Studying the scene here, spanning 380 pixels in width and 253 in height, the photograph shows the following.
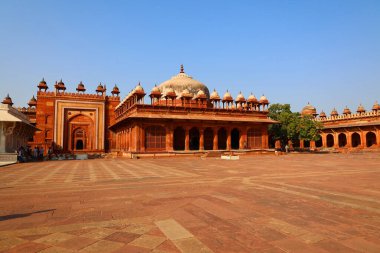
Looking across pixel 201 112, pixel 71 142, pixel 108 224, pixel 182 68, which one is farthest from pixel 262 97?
pixel 108 224

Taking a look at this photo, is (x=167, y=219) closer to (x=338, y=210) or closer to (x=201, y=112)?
(x=338, y=210)

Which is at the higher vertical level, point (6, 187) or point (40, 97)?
point (40, 97)

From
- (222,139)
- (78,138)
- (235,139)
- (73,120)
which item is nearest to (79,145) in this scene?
(78,138)

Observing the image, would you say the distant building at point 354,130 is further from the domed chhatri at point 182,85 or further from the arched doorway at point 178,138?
the arched doorway at point 178,138

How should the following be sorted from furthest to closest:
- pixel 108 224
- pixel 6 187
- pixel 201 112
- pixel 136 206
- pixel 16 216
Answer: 1. pixel 201 112
2. pixel 6 187
3. pixel 136 206
4. pixel 16 216
5. pixel 108 224

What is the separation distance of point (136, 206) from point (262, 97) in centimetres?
3165

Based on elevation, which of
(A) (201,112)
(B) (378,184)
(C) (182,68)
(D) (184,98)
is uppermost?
(C) (182,68)

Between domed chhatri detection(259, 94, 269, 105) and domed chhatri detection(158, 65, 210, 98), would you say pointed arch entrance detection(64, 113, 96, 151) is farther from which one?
domed chhatri detection(259, 94, 269, 105)

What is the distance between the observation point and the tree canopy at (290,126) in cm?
3538

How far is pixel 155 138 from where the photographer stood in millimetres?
27156

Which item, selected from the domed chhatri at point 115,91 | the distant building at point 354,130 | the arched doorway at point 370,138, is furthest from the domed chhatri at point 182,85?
the arched doorway at point 370,138

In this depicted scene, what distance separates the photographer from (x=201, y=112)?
30.5 metres

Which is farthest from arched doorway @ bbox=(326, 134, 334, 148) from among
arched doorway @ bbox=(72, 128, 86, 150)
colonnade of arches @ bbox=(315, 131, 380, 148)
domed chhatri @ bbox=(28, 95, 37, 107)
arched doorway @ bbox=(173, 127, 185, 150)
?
domed chhatri @ bbox=(28, 95, 37, 107)

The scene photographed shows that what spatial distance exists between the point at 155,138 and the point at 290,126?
1928cm
